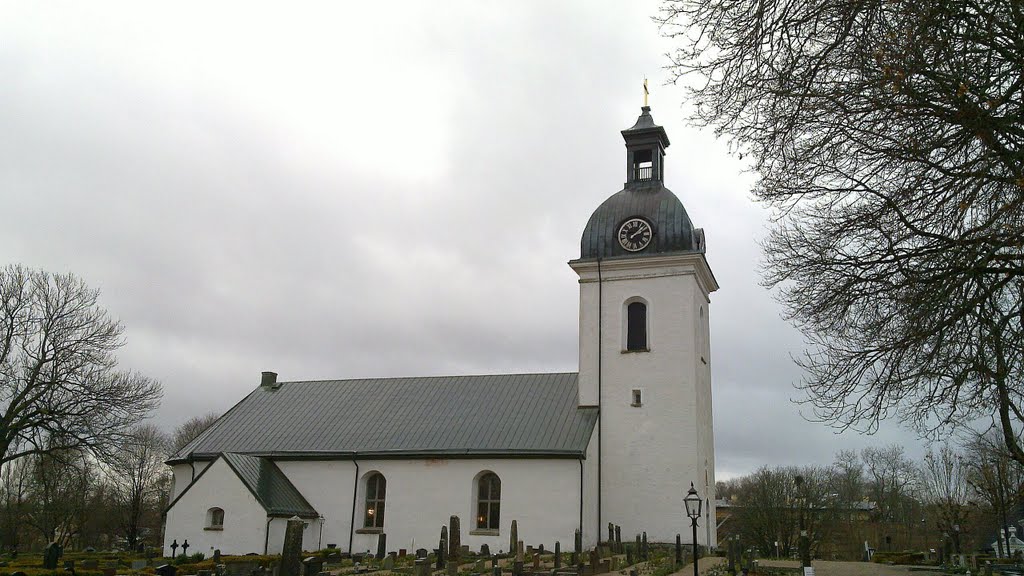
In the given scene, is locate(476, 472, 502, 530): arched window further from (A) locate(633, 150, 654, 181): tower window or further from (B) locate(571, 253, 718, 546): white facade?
(A) locate(633, 150, 654, 181): tower window

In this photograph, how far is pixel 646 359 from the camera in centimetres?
2636

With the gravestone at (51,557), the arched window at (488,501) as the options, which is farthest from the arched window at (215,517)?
the arched window at (488,501)

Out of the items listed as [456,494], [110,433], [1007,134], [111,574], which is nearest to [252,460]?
[110,433]

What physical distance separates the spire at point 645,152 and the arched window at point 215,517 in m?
17.7

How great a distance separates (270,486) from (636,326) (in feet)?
44.0

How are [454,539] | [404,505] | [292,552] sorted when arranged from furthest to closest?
[404,505], [454,539], [292,552]

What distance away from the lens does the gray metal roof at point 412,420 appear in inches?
1021

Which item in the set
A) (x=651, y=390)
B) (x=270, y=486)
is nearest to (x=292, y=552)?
(x=270, y=486)

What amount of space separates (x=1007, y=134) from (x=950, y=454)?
1934 inches

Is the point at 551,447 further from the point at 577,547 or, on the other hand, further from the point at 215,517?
the point at 215,517

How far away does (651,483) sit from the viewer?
25.1 m

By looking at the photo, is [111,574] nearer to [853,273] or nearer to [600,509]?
[600,509]

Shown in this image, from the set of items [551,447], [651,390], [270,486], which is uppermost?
[651,390]

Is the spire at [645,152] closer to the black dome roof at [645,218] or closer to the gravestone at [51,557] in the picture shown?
the black dome roof at [645,218]
